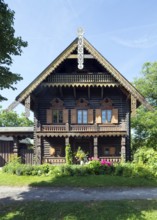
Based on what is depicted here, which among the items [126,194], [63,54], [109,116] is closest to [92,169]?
[126,194]

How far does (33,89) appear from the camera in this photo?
22.4 metres

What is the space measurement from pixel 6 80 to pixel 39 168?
1023 centimetres

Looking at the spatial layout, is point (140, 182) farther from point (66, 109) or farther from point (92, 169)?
point (66, 109)

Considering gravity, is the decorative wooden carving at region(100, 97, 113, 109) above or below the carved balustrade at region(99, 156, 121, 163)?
above

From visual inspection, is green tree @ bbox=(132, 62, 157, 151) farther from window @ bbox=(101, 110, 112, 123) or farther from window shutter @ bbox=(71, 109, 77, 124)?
window shutter @ bbox=(71, 109, 77, 124)

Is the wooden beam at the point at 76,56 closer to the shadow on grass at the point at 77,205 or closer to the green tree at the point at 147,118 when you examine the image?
the green tree at the point at 147,118

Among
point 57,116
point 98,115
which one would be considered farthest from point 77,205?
point 57,116

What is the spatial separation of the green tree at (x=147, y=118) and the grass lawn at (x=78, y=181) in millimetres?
13582

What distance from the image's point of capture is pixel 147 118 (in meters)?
31.9

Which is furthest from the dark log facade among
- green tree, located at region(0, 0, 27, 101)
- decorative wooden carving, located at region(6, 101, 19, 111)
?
green tree, located at region(0, 0, 27, 101)

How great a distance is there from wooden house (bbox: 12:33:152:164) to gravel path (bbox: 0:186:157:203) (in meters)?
8.52

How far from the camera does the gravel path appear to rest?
12.5m

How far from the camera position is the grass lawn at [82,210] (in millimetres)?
9914

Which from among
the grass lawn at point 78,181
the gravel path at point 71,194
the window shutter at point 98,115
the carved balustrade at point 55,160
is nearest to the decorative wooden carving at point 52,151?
the carved balustrade at point 55,160
